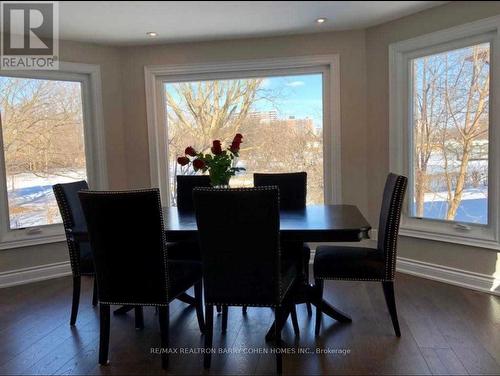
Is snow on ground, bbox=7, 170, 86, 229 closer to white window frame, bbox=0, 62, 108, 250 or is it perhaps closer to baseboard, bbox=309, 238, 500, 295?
white window frame, bbox=0, 62, 108, 250

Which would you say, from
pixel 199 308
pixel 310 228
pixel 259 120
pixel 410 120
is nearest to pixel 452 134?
pixel 410 120

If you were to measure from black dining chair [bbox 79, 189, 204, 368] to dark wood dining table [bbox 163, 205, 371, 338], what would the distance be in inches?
10.2

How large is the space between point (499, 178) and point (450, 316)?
122 centimetres

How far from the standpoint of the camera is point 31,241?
3.97 metres

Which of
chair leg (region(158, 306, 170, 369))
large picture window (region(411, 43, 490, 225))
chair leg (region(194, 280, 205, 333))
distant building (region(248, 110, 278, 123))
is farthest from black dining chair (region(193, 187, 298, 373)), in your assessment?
distant building (region(248, 110, 278, 123))

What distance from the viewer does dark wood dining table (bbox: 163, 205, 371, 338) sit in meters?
2.29

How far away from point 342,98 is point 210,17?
1595 millimetres

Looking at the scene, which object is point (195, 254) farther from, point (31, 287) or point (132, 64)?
point (132, 64)

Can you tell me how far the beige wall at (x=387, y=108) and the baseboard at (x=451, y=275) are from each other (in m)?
0.04

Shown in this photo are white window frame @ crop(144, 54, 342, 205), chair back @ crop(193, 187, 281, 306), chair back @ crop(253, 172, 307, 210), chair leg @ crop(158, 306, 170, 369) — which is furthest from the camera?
white window frame @ crop(144, 54, 342, 205)

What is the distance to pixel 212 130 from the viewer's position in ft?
14.6

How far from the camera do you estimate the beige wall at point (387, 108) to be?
3.29 m

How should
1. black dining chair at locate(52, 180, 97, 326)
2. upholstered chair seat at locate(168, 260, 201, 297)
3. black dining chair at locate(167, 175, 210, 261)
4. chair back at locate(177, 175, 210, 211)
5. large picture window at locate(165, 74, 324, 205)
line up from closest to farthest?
upholstered chair seat at locate(168, 260, 201, 297)
black dining chair at locate(52, 180, 97, 326)
black dining chair at locate(167, 175, 210, 261)
chair back at locate(177, 175, 210, 211)
large picture window at locate(165, 74, 324, 205)

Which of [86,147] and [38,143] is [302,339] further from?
[38,143]
